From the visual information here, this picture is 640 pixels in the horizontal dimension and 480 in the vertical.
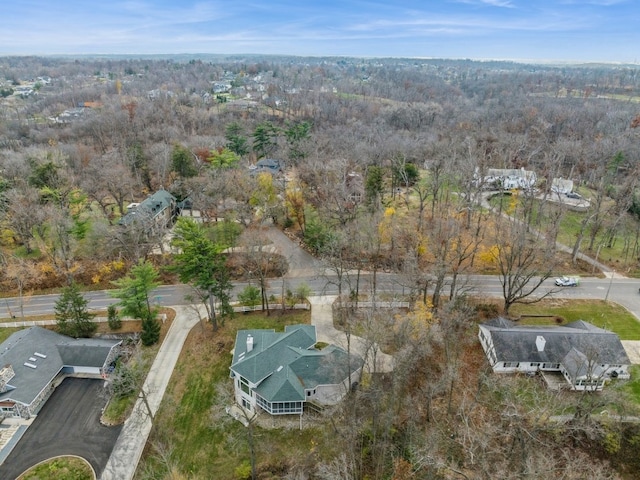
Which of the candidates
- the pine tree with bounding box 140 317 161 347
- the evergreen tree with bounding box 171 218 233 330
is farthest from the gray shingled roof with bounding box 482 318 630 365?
the pine tree with bounding box 140 317 161 347

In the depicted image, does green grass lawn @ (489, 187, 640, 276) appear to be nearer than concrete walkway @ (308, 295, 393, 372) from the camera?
No

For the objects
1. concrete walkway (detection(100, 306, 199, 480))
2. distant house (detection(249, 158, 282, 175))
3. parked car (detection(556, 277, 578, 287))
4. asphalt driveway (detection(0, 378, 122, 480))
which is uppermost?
distant house (detection(249, 158, 282, 175))

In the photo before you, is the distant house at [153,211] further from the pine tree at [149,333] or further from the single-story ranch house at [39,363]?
the single-story ranch house at [39,363]

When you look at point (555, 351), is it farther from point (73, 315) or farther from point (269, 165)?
point (269, 165)

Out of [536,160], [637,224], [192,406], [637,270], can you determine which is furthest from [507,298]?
[536,160]

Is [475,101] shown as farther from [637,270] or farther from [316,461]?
[316,461]

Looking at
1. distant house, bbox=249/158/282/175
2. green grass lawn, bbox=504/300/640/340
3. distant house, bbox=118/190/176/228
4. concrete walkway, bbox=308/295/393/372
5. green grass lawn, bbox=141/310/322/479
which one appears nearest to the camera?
green grass lawn, bbox=141/310/322/479

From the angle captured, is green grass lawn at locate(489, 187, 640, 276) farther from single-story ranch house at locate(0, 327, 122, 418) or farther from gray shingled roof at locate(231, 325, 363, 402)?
single-story ranch house at locate(0, 327, 122, 418)
